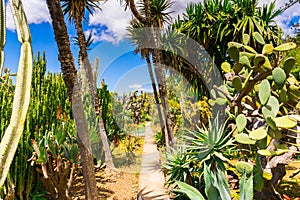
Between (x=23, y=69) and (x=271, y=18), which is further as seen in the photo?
(x=271, y=18)

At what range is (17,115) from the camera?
1335mm

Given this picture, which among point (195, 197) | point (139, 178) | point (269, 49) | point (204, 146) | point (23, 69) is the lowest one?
point (139, 178)

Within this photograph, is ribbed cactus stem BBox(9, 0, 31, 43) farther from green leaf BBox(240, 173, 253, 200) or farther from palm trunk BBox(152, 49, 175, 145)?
palm trunk BBox(152, 49, 175, 145)

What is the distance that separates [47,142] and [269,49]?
349cm

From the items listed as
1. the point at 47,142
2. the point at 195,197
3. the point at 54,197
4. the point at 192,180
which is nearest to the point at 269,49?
the point at 195,197

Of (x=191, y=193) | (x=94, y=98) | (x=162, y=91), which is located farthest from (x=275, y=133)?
(x=94, y=98)

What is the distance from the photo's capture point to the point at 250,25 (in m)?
6.00

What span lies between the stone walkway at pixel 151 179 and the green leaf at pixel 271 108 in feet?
9.34

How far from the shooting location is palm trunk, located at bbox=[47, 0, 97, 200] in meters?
3.30

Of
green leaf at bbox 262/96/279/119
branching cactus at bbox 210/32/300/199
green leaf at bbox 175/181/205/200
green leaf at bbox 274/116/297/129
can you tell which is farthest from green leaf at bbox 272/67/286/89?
green leaf at bbox 175/181/205/200

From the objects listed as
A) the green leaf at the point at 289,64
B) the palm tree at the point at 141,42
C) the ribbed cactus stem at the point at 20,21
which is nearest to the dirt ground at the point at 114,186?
the palm tree at the point at 141,42

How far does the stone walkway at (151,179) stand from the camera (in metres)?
4.56

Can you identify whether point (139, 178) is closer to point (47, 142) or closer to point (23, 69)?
point (47, 142)

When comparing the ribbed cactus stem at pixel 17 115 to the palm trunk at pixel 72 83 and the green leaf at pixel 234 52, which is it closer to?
the green leaf at pixel 234 52
